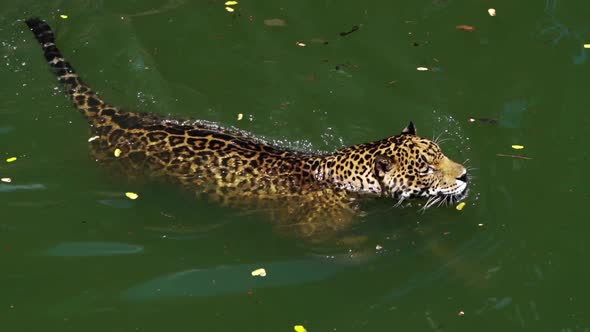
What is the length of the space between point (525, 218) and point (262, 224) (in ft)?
10.4

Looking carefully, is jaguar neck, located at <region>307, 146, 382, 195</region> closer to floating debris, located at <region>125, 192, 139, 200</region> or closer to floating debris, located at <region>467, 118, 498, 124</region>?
floating debris, located at <region>467, 118, 498, 124</region>

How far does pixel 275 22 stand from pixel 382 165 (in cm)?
437

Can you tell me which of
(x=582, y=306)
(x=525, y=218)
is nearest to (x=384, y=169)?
(x=525, y=218)

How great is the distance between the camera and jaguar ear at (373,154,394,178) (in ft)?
34.2

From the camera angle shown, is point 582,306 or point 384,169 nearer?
point 582,306

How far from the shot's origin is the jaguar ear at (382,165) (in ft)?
34.2

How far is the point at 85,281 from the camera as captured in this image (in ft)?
31.9

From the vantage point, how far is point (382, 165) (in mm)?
10469

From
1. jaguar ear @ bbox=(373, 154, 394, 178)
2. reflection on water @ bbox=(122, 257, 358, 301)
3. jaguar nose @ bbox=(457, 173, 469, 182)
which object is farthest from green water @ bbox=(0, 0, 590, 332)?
jaguar ear @ bbox=(373, 154, 394, 178)

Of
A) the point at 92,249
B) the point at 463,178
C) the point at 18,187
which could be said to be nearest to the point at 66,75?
the point at 18,187

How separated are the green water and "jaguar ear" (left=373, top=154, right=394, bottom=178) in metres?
0.65

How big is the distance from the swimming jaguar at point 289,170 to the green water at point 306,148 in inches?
9.9

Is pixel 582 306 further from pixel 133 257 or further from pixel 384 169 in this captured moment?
pixel 133 257

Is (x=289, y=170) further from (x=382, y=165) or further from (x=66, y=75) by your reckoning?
(x=66, y=75)
